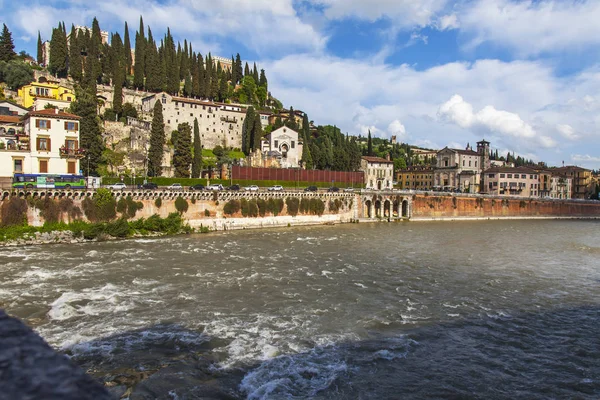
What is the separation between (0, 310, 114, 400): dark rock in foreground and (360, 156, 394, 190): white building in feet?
337

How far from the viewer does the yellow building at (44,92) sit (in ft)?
239

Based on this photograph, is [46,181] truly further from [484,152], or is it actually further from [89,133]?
[484,152]

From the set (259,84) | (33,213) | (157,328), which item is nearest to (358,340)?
(157,328)

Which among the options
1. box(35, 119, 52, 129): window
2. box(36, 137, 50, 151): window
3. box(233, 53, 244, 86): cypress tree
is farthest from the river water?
box(233, 53, 244, 86): cypress tree

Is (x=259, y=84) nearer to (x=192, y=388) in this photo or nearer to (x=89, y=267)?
(x=89, y=267)

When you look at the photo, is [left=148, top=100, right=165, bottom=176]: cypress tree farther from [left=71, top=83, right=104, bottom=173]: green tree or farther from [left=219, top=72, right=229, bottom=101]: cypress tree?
[left=219, top=72, right=229, bottom=101]: cypress tree

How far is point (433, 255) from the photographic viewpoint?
123 ft

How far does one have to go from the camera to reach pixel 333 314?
67.3 ft

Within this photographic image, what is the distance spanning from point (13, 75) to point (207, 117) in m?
39.5

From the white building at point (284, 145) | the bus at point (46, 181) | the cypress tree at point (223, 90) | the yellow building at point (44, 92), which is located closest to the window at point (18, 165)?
the bus at point (46, 181)

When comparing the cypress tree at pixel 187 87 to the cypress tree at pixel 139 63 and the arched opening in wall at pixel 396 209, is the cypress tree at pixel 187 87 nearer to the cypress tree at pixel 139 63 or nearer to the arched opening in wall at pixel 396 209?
the cypress tree at pixel 139 63

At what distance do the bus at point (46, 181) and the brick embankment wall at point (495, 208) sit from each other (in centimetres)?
5563

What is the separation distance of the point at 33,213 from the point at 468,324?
4098cm

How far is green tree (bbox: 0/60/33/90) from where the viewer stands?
262ft
